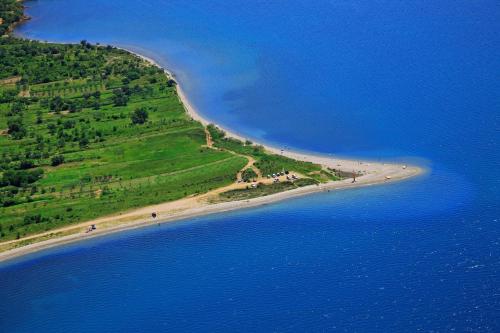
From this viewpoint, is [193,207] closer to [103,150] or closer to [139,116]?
[103,150]

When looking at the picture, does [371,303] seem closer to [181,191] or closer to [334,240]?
[334,240]

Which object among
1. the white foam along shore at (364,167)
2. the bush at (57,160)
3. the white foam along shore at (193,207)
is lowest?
the white foam along shore at (193,207)

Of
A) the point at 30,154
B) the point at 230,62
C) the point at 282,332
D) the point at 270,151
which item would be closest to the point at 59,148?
the point at 30,154

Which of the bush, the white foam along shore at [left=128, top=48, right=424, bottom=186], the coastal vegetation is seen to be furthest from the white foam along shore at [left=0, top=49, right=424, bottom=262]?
the bush

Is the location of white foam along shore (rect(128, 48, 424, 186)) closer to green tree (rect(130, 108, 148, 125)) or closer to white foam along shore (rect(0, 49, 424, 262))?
white foam along shore (rect(0, 49, 424, 262))

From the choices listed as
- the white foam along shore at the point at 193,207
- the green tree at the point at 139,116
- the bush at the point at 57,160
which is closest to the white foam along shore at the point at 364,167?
the white foam along shore at the point at 193,207

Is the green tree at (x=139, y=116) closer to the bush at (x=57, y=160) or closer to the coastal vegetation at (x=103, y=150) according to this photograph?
the coastal vegetation at (x=103, y=150)
